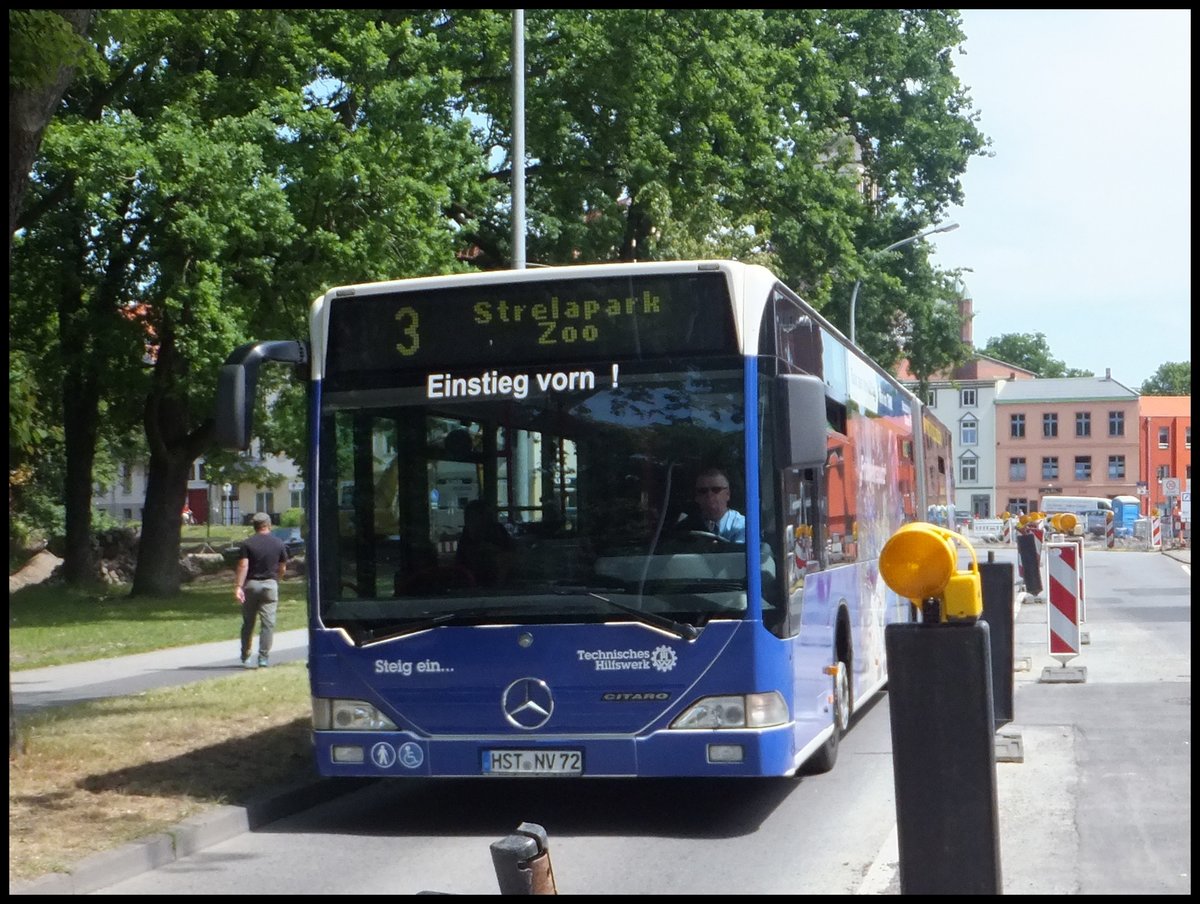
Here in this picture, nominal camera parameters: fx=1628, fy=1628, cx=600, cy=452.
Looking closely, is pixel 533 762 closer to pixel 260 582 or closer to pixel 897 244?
pixel 260 582

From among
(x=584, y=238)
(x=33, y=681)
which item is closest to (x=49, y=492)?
(x=584, y=238)

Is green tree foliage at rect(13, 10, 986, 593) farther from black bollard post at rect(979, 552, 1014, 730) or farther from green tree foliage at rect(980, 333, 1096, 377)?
green tree foliage at rect(980, 333, 1096, 377)

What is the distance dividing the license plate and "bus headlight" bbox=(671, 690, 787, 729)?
54 centimetres

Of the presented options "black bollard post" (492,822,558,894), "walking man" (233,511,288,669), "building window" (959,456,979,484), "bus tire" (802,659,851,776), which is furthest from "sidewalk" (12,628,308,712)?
"building window" (959,456,979,484)

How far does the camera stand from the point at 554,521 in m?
8.30

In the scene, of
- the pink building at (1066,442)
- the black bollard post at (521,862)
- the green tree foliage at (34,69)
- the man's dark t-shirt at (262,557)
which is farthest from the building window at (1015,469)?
the black bollard post at (521,862)

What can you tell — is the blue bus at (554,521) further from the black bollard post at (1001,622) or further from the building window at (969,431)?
the building window at (969,431)

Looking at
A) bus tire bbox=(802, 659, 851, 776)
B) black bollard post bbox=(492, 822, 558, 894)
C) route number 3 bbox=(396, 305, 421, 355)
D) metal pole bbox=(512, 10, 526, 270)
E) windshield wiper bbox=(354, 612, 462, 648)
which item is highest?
metal pole bbox=(512, 10, 526, 270)

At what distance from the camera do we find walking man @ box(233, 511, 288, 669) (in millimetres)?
17641

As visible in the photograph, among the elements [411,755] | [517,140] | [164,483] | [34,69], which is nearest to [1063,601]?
[411,755]

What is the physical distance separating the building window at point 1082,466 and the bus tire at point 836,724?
370 ft

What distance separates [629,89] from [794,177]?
4.28 metres

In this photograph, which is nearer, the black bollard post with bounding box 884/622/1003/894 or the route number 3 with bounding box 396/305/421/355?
the black bollard post with bounding box 884/622/1003/894

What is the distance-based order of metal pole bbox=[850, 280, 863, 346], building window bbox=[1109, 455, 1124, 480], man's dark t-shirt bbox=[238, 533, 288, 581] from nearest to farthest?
man's dark t-shirt bbox=[238, 533, 288, 581] < metal pole bbox=[850, 280, 863, 346] < building window bbox=[1109, 455, 1124, 480]
